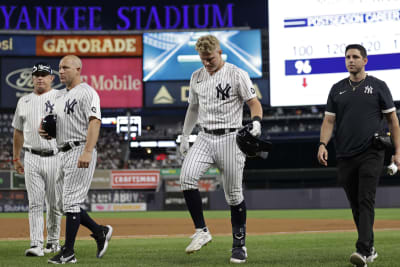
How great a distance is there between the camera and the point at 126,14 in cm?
3209

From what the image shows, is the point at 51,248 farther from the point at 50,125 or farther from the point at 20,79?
the point at 20,79

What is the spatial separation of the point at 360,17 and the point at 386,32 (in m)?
1.20

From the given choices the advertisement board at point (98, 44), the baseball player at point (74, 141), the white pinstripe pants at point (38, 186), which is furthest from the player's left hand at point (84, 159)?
the advertisement board at point (98, 44)

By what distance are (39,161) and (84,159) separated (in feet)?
4.51

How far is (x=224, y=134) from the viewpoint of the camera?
219 inches

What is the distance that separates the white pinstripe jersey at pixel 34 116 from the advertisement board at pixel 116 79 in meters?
20.5

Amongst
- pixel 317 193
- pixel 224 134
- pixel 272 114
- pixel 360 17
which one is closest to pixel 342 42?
pixel 360 17

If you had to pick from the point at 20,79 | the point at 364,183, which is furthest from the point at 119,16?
the point at 364,183

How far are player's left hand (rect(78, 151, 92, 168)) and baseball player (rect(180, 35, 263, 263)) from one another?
0.86 meters

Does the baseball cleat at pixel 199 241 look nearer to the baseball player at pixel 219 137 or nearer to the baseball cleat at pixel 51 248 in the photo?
the baseball player at pixel 219 137

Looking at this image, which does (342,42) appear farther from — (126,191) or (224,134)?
(224,134)

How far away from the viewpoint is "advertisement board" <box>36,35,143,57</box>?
27453 mm

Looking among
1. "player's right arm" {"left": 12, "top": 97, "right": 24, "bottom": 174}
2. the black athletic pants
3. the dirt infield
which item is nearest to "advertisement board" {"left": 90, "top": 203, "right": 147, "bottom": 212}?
the dirt infield

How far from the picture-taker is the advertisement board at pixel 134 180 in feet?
85.6
